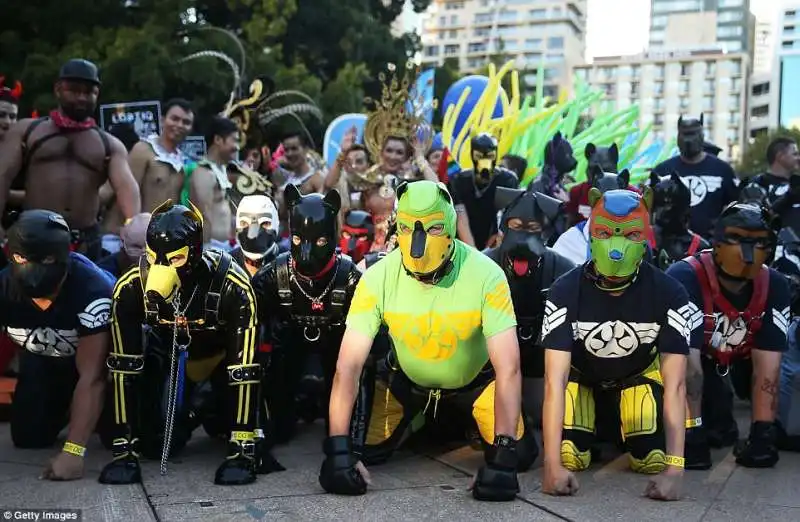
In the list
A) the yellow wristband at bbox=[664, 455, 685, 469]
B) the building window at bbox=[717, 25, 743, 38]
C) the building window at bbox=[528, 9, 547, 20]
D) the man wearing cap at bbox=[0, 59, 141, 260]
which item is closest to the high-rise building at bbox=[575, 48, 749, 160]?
the building window at bbox=[528, 9, 547, 20]

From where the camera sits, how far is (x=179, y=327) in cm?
451

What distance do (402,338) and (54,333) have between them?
177cm

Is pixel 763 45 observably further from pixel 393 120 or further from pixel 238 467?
pixel 238 467

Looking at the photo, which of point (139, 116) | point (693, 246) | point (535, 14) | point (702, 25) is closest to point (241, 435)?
point (693, 246)

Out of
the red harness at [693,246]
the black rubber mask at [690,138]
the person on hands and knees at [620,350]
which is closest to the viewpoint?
the person on hands and knees at [620,350]

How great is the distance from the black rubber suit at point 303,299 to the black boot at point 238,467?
27.0 inches

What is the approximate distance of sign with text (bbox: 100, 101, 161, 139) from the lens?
10.7 meters

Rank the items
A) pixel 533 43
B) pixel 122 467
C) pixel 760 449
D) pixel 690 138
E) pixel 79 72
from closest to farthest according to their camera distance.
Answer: pixel 122 467 < pixel 760 449 < pixel 79 72 < pixel 690 138 < pixel 533 43

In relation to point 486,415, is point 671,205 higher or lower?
higher

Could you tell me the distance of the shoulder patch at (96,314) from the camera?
4531mm

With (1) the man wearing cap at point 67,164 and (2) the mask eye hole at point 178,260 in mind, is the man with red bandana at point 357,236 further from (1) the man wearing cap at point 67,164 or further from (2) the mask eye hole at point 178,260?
(2) the mask eye hole at point 178,260

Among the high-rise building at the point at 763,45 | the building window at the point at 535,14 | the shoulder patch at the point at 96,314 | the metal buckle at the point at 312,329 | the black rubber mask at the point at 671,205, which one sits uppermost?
the building window at the point at 535,14

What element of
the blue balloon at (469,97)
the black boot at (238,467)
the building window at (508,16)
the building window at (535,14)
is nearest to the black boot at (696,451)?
the black boot at (238,467)

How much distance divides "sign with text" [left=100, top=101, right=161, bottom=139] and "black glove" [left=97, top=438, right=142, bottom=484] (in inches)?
270
